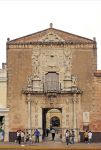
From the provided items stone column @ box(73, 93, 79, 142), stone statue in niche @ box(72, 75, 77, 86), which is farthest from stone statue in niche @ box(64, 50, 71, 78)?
stone column @ box(73, 93, 79, 142)

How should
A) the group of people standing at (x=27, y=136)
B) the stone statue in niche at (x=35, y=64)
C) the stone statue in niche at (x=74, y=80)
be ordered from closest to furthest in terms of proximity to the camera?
the group of people standing at (x=27, y=136)
the stone statue in niche at (x=74, y=80)
the stone statue in niche at (x=35, y=64)

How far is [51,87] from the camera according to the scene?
4725 cm

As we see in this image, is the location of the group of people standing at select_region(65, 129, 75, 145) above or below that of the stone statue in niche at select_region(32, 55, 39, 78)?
below

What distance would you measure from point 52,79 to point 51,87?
0.74 meters

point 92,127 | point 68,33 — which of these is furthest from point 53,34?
point 92,127

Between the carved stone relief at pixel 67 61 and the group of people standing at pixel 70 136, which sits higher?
the carved stone relief at pixel 67 61

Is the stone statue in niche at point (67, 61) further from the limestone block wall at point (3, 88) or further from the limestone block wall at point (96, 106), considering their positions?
the limestone block wall at point (3, 88)

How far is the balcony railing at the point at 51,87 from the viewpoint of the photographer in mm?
46891

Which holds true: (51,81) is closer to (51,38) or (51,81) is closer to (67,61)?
(67,61)

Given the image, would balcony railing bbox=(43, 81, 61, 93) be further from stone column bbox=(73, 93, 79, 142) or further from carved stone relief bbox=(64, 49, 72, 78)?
stone column bbox=(73, 93, 79, 142)

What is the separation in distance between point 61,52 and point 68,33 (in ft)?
5.86

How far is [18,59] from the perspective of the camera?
156 feet

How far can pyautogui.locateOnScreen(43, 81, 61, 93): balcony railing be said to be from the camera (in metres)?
46.9

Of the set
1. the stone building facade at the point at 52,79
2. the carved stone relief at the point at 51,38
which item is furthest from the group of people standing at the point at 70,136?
the carved stone relief at the point at 51,38
